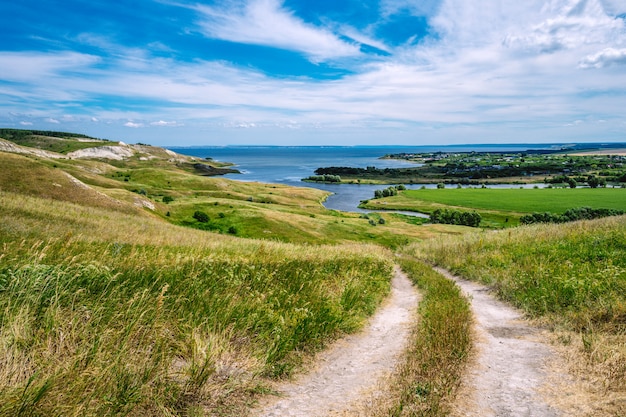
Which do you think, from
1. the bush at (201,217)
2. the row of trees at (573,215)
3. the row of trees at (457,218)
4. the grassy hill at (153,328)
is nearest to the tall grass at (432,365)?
the grassy hill at (153,328)

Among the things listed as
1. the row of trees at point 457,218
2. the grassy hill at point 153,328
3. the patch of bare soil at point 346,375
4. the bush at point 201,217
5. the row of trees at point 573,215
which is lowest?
the row of trees at point 457,218

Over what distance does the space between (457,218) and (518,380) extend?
109288 millimetres

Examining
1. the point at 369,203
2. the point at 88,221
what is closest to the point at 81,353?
the point at 88,221

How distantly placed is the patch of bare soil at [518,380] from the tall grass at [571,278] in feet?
1.90

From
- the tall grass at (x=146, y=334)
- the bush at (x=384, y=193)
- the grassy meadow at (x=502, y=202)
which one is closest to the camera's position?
the tall grass at (x=146, y=334)

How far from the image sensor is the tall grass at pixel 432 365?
5605 mm

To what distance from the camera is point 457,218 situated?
109 m

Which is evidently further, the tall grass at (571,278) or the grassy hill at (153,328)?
the tall grass at (571,278)

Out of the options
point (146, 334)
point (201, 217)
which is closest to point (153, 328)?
point (146, 334)

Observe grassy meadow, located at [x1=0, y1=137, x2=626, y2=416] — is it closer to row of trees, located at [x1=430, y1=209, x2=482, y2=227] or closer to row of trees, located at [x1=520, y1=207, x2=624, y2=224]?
row of trees, located at [x1=430, y1=209, x2=482, y2=227]

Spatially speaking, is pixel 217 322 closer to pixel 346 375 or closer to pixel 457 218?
pixel 346 375

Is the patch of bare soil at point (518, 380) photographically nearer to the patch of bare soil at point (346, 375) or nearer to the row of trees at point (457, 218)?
the patch of bare soil at point (346, 375)

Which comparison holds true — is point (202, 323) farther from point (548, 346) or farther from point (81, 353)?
point (548, 346)

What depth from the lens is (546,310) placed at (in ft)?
36.9
